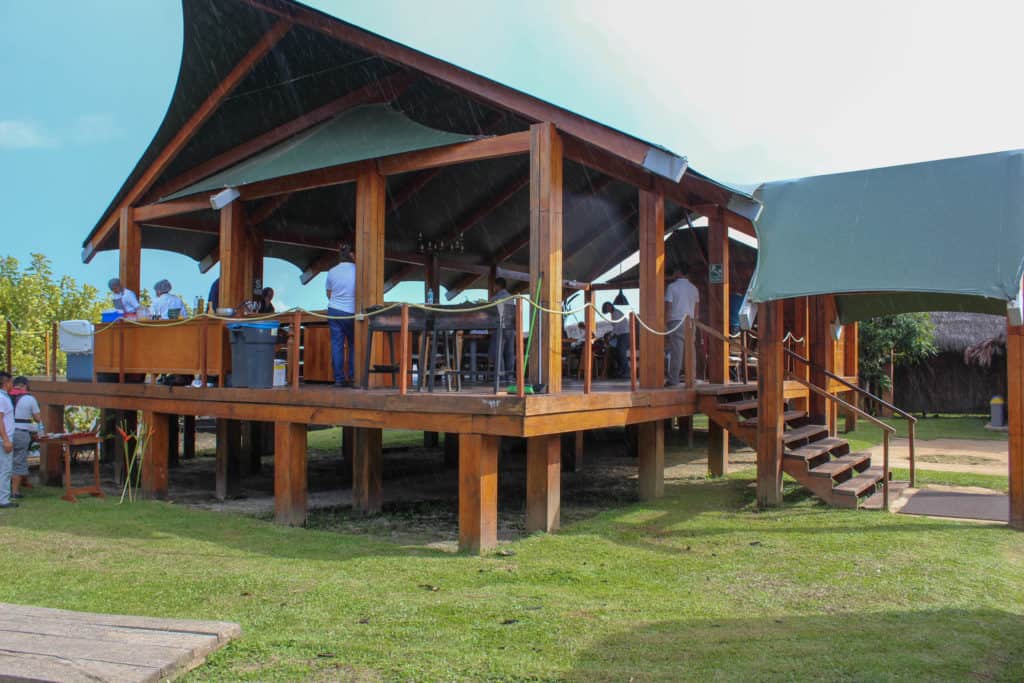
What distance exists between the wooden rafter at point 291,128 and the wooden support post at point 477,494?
5.17 m

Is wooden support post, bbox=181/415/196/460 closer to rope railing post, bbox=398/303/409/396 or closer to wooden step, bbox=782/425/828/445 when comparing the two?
rope railing post, bbox=398/303/409/396

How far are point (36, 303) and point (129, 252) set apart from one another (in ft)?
28.7

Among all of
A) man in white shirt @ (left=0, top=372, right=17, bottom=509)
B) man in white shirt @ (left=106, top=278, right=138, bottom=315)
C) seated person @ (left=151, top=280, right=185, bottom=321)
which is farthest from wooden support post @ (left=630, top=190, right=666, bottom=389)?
man in white shirt @ (left=0, top=372, right=17, bottom=509)

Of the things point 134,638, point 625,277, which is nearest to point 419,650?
point 134,638

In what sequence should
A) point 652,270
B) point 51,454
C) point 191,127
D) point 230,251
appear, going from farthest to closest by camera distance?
point 51,454
point 191,127
point 230,251
point 652,270

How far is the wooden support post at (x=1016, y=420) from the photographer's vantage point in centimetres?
779

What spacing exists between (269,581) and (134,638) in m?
1.89

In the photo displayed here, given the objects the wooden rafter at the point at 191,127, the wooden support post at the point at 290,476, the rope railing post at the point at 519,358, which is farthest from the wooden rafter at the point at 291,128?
the wooden support post at the point at 290,476

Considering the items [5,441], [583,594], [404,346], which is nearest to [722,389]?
[404,346]

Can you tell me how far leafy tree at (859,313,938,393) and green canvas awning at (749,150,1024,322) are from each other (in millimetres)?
14268

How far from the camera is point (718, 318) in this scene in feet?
38.9

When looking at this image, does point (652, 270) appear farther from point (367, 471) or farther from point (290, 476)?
point (290, 476)

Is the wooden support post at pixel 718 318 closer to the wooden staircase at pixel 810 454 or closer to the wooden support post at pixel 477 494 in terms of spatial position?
the wooden staircase at pixel 810 454

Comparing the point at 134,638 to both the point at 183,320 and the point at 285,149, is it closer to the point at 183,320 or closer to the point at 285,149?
the point at 183,320
